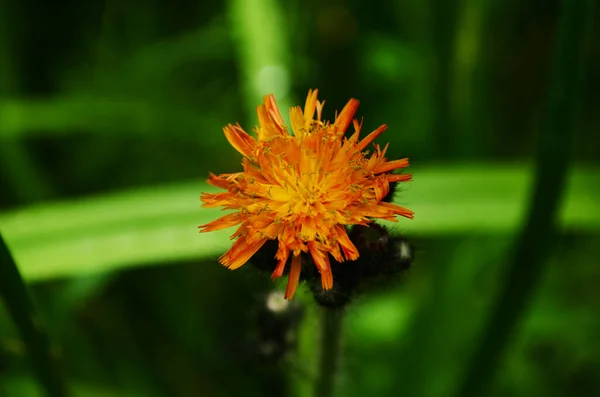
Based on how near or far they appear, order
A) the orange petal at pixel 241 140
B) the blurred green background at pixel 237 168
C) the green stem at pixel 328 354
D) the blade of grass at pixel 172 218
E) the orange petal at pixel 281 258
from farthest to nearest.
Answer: the blurred green background at pixel 237 168 < the blade of grass at pixel 172 218 < the green stem at pixel 328 354 < the orange petal at pixel 241 140 < the orange petal at pixel 281 258

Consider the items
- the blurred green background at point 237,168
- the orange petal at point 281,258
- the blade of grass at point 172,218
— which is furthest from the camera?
the blurred green background at point 237,168

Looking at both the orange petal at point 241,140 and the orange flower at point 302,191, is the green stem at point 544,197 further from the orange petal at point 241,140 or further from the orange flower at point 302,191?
the orange petal at point 241,140

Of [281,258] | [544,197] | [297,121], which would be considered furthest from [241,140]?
[544,197]

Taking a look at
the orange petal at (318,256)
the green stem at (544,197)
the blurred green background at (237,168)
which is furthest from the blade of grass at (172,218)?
the orange petal at (318,256)

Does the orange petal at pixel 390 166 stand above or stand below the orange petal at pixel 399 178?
above

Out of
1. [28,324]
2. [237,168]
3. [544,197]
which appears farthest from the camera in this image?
[237,168]

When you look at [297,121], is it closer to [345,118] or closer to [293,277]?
[345,118]
